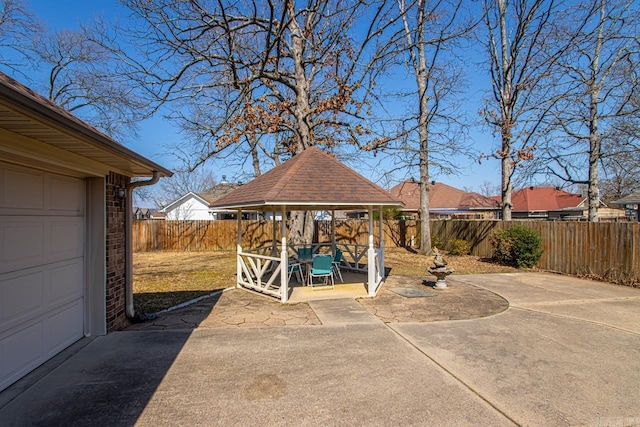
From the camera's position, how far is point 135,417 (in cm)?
307

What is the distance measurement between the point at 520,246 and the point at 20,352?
13.6 m

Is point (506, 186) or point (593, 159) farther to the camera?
point (506, 186)

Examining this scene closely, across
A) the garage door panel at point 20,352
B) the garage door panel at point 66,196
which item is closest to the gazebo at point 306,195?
the garage door panel at point 66,196

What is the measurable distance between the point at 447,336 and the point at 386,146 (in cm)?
988

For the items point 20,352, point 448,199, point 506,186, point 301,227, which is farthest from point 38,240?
point 448,199

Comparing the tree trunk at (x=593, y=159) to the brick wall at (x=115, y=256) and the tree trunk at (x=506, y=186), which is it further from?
the brick wall at (x=115, y=256)

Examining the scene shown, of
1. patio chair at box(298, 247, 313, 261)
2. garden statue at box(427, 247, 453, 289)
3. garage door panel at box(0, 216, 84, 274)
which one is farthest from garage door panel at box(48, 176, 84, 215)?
garden statue at box(427, 247, 453, 289)

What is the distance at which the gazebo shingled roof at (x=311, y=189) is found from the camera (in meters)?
7.21

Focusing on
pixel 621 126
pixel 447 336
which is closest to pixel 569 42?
pixel 621 126

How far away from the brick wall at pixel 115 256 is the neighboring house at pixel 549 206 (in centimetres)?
3919

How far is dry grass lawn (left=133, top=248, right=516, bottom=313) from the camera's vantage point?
827cm

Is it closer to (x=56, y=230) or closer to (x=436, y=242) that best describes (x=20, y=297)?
(x=56, y=230)

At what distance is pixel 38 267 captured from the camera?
409 centimetres

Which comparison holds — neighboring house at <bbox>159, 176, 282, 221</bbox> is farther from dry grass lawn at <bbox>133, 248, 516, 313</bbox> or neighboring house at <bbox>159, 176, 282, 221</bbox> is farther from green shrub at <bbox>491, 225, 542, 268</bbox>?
green shrub at <bbox>491, 225, 542, 268</bbox>
